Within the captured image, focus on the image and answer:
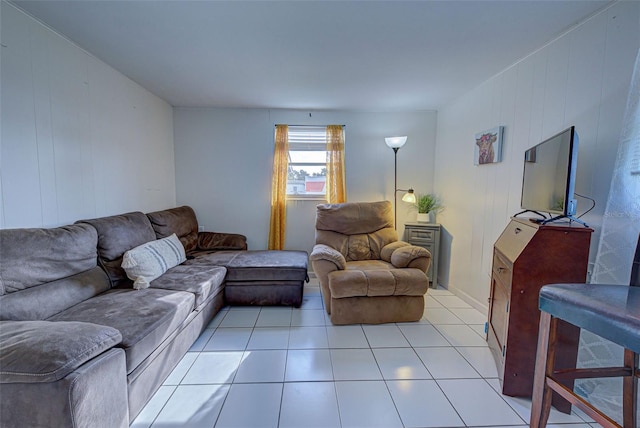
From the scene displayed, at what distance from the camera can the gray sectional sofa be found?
103 centimetres

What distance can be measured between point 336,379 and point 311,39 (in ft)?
7.64

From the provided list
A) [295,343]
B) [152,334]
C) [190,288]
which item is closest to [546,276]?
[295,343]

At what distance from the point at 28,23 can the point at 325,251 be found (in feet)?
8.58

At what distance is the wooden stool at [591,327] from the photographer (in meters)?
0.91

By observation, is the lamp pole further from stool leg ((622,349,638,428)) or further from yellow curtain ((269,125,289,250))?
stool leg ((622,349,638,428))

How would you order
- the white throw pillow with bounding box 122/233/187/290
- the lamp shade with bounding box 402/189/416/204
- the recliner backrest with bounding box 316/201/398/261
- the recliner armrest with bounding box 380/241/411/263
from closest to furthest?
the white throw pillow with bounding box 122/233/187/290 < the recliner armrest with bounding box 380/241/411/263 < the recliner backrest with bounding box 316/201/398/261 < the lamp shade with bounding box 402/189/416/204

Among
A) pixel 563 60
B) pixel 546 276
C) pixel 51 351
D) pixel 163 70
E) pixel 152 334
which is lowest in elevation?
pixel 152 334

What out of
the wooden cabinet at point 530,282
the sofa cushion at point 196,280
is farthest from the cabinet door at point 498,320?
the sofa cushion at point 196,280

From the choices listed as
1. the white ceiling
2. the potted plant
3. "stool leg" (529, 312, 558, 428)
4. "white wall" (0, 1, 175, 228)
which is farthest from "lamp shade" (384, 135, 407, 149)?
"white wall" (0, 1, 175, 228)

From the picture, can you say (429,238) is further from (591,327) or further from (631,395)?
(591,327)

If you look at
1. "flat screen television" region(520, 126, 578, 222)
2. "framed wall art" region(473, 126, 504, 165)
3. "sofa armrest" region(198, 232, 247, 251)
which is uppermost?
"framed wall art" region(473, 126, 504, 165)

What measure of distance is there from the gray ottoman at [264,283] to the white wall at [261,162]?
3.37 feet

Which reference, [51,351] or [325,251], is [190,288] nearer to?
[51,351]

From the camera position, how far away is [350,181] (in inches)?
149
